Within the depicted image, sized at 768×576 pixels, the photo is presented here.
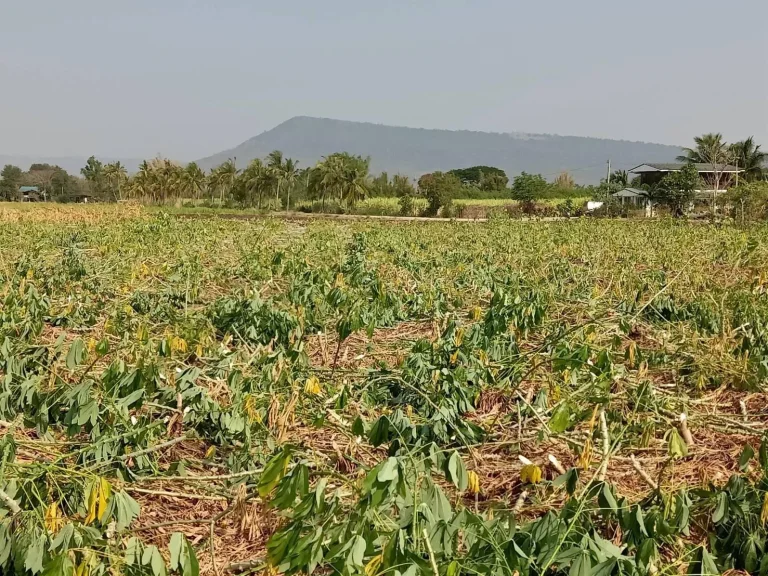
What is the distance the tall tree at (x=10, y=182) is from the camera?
2512 inches

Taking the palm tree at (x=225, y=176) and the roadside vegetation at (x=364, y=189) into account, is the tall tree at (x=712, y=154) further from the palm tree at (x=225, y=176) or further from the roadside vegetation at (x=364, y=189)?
the palm tree at (x=225, y=176)

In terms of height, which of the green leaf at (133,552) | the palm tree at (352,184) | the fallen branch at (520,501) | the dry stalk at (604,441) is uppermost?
the palm tree at (352,184)

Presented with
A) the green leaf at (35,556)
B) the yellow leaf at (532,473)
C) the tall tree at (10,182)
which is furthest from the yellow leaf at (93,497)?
the tall tree at (10,182)

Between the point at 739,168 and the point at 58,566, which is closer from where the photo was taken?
the point at 58,566

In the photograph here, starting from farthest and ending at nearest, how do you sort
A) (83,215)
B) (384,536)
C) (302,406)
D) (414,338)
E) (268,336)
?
(83,215) < (414,338) < (268,336) < (302,406) < (384,536)

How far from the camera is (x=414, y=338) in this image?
4750 mm

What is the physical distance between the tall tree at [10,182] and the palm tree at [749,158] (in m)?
58.5

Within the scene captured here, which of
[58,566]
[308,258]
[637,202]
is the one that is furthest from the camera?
[637,202]

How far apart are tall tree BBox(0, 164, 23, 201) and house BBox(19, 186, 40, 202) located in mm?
619

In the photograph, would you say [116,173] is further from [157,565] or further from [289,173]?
[157,565]

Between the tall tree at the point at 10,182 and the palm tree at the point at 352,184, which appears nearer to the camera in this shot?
the palm tree at the point at 352,184

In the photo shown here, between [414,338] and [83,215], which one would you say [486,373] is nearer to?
[414,338]

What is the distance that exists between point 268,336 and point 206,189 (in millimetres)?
52730

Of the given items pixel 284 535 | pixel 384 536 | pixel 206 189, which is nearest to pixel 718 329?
pixel 384 536
